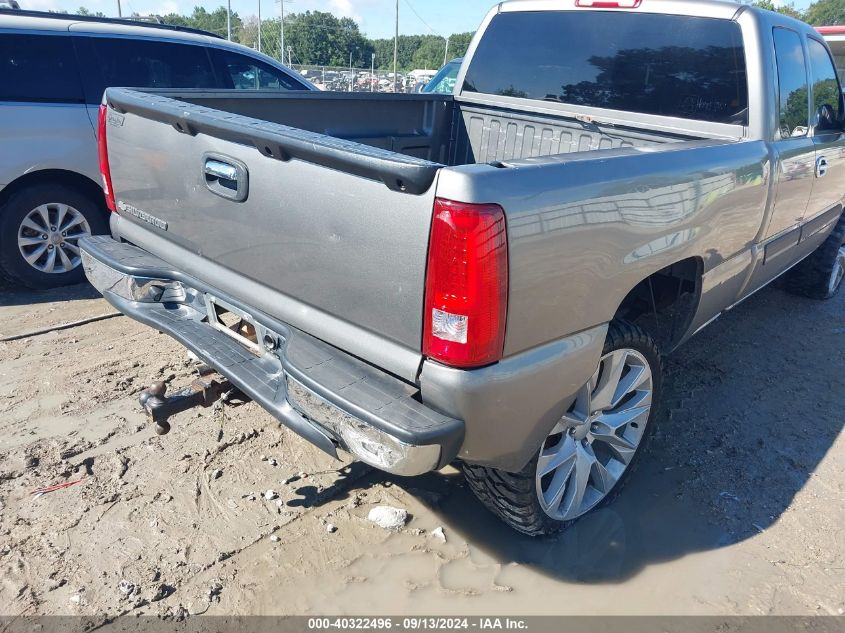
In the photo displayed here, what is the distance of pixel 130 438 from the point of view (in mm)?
3137

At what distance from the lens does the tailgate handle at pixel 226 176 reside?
7.77 feet

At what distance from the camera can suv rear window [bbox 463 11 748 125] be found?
3301 millimetres

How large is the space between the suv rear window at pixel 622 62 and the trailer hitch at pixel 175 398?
8.75 ft

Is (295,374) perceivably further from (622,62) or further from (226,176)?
(622,62)

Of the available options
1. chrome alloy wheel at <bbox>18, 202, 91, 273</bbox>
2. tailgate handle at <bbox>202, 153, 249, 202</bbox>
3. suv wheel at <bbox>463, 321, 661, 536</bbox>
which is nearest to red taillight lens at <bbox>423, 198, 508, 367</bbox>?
suv wheel at <bbox>463, 321, 661, 536</bbox>

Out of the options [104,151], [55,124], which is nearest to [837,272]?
[104,151]

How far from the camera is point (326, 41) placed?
83938 millimetres

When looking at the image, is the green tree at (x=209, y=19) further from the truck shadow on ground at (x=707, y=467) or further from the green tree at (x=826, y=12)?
the truck shadow on ground at (x=707, y=467)

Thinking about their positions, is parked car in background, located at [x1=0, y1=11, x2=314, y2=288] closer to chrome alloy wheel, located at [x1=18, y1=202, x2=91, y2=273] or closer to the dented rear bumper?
chrome alloy wheel, located at [x1=18, y1=202, x2=91, y2=273]

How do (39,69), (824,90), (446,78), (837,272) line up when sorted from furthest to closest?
(446,78)
(837,272)
(39,69)
(824,90)

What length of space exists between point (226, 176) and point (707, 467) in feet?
8.68

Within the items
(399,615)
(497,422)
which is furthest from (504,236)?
(399,615)

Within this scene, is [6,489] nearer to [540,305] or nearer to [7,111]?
[540,305]

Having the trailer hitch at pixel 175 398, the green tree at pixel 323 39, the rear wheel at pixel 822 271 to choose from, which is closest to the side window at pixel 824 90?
the rear wheel at pixel 822 271
